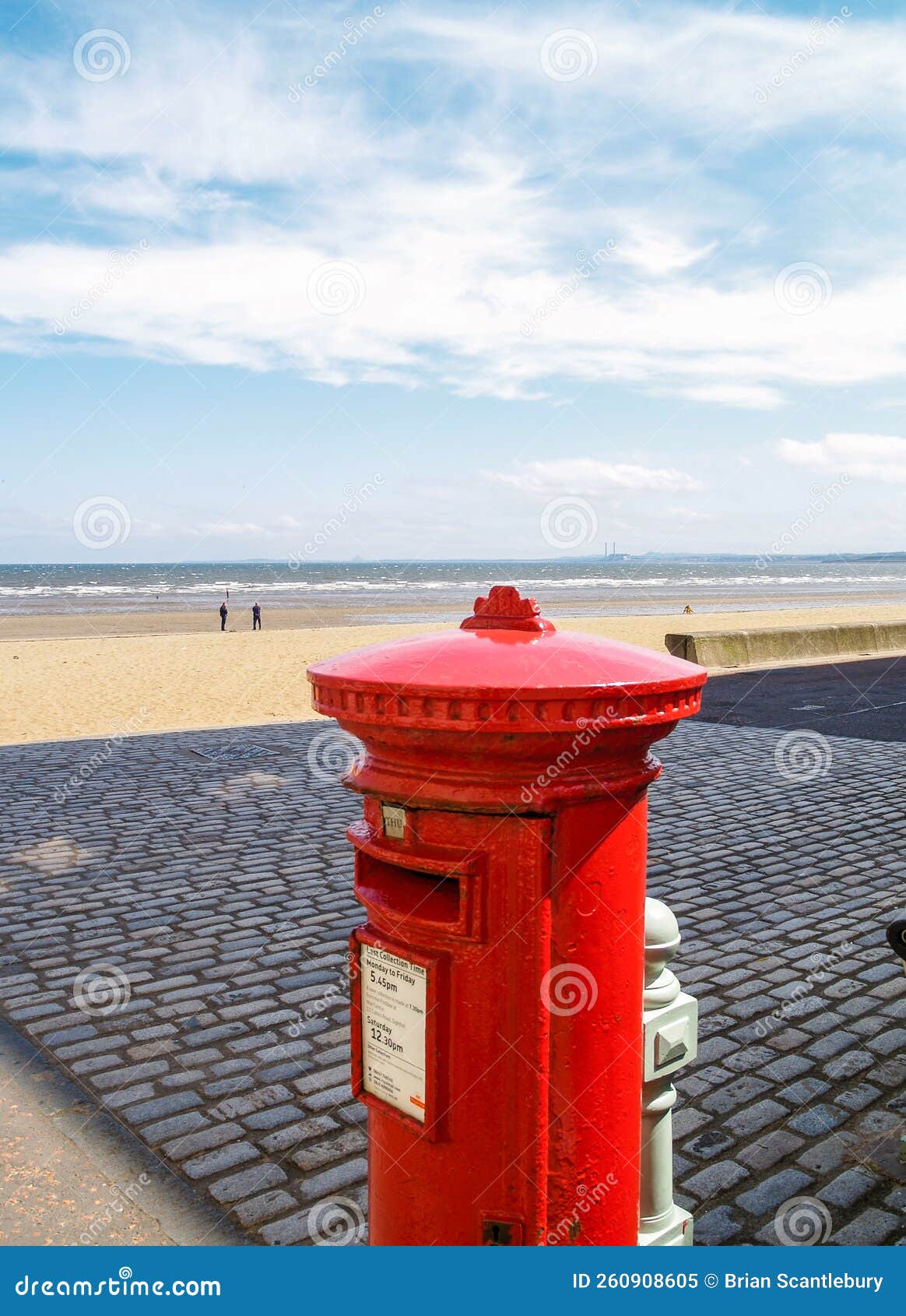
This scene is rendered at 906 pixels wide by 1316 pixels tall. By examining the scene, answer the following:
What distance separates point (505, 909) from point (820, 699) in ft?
41.9

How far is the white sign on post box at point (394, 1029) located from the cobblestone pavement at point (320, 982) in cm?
120

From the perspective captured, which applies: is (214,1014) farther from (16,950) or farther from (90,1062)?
(16,950)

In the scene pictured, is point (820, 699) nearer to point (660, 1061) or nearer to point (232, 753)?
point (232, 753)

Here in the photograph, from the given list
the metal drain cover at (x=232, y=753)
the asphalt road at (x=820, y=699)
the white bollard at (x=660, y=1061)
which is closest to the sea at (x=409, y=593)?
the asphalt road at (x=820, y=699)

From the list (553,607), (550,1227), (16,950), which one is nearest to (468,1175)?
(550,1227)

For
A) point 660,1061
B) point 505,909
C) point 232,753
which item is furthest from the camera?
point 232,753

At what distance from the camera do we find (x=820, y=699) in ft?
44.8

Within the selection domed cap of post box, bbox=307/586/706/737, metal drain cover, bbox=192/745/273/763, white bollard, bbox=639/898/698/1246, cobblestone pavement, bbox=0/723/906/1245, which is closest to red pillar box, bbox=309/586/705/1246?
domed cap of post box, bbox=307/586/706/737

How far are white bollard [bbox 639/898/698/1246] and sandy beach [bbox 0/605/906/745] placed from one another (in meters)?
10.1

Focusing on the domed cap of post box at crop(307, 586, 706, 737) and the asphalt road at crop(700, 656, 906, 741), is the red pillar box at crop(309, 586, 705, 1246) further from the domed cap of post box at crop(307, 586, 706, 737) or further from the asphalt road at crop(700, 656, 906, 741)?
the asphalt road at crop(700, 656, 906, 741)

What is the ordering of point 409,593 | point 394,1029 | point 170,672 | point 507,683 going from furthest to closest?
point 409,593, point 170,672, point 394,1029, point 507,683

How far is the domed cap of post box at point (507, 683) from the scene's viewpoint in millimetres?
1705

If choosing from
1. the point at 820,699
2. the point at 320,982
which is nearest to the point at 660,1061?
the point at 320,982

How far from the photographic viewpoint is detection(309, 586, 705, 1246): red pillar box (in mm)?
1778
